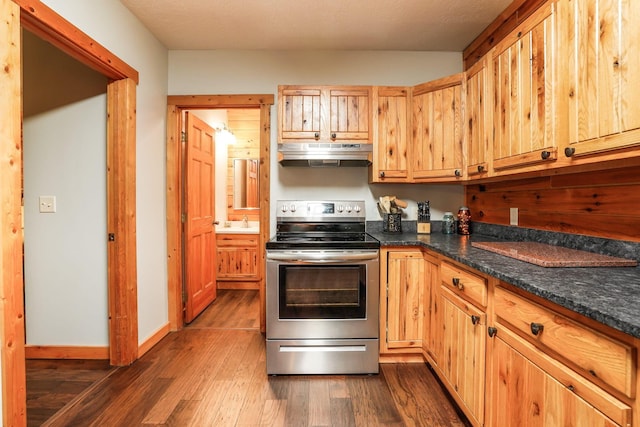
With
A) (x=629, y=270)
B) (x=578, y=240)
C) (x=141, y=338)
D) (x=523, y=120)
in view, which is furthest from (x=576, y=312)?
(x=141, y=338)

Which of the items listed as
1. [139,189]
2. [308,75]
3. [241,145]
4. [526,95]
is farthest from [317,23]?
[241,145]

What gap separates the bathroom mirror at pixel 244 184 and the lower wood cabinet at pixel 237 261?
0.64 meters

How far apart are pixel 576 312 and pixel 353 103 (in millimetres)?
2096

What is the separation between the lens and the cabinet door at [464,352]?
149cm

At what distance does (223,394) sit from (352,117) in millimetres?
2158

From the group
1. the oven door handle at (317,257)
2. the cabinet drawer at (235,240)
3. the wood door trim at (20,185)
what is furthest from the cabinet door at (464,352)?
the cabinet drawer at (235,240)

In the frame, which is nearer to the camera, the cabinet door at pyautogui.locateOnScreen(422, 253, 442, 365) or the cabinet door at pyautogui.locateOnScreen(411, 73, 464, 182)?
the cabinet door at pyautogui.locateOnScreen(422, 253, 442, 365)

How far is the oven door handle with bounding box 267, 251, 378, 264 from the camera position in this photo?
84.4 inches

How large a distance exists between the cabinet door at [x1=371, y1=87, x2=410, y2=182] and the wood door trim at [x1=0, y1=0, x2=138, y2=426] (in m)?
1.83

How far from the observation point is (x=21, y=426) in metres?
1.42

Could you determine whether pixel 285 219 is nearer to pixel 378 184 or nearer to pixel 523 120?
pixel 378 184

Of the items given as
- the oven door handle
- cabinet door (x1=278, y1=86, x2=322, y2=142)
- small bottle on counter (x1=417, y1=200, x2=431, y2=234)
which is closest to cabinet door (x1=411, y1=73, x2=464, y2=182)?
small bottle on counter (x1=417, y1=200, x2=431, y2=234)

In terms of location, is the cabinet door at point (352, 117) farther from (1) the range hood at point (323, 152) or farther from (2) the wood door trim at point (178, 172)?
(2) the wood door trim at point (178, 172)

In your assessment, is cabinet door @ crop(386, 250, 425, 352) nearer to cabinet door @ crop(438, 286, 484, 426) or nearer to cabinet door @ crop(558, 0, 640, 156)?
cabinet door @ crop(438, 286, 484, 426)
